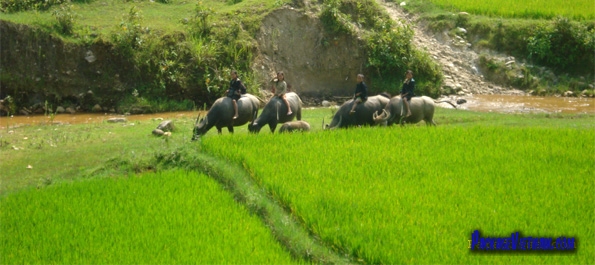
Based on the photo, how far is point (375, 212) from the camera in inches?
287

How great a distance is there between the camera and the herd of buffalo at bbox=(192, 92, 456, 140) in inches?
482

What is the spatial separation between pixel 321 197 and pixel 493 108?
11.3 meters

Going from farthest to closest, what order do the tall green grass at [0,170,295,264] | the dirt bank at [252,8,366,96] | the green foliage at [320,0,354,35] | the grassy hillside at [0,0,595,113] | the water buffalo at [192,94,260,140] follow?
the green foliage at [320,0,354,35] → the dirt bank at [252,8,366,96] → the grassy hillside at [0,0,595,113] → the water buffalo at [192,94,260,140] → the tall green grass at [0,170,295,264]

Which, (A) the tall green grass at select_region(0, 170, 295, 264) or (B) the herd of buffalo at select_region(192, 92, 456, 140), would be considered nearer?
(A) the tall green grass at select_region(0, 170, 295, 264)

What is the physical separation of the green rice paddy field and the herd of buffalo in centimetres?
101

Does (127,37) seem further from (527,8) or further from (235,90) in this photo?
(527,8)

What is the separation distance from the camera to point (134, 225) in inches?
288

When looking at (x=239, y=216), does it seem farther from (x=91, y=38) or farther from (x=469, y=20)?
(x=469, y=20)

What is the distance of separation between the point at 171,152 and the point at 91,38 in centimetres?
896

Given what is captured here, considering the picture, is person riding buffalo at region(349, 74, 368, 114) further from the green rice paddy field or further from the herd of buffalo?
the green rice paddy field

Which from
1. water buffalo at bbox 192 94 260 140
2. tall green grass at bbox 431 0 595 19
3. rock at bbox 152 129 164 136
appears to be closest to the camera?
water buffalo at bbox 192 94 260 140

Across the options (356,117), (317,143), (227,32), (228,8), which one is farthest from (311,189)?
(228,8)

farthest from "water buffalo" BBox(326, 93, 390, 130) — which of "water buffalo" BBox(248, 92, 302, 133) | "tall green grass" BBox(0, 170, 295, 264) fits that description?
"tall green grass" BBox(0, 170, 295, 264)

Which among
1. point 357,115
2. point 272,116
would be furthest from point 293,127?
point 357,115
